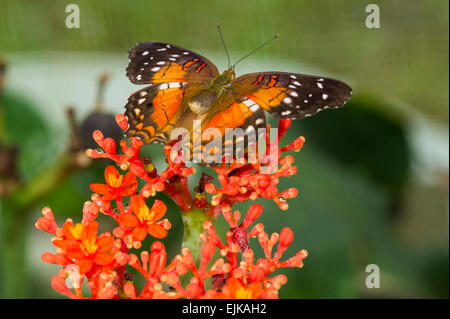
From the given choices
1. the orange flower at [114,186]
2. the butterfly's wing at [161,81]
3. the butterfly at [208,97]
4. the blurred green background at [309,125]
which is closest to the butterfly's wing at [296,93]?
the butterfly at [208,97]

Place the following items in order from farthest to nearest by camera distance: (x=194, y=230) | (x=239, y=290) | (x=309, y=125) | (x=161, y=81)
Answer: (x=309, y=125)
(x=161, y=81)
(x=194, y=230)
(x=239, y=290)

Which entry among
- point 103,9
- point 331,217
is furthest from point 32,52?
point 331,217

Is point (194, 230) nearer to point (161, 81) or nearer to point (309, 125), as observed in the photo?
point (161, 81)

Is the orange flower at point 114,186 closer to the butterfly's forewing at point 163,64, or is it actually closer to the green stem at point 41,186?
the butterfly's forewing at point 163,64

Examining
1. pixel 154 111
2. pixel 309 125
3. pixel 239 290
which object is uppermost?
pixel 309 125

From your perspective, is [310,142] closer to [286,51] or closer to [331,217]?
[331,217]

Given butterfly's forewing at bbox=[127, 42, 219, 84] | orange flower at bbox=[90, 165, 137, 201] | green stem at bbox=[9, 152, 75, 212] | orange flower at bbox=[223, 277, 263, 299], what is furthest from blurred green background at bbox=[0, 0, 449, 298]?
orange flower at bbox=[223, 277, 263, 299]

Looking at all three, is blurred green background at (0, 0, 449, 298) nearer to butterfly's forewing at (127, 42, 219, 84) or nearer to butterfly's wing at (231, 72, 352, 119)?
butterfly's forewing at (127, 42, 219, 84)

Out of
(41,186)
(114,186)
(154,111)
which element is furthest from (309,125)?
(114,186)
